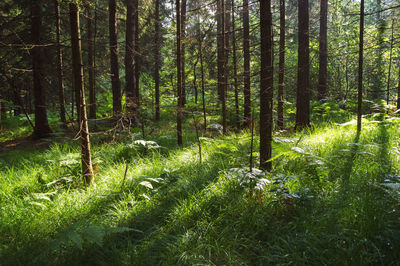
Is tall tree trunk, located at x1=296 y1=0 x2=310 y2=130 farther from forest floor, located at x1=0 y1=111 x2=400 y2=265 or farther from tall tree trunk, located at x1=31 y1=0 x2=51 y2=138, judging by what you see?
tall tree trunk, located at x1=31 y1=0 x2=51 y2=138

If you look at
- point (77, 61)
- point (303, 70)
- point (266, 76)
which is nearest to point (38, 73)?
point (77, 61)

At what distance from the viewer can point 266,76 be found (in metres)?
3.88

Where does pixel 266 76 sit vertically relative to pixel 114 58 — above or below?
below

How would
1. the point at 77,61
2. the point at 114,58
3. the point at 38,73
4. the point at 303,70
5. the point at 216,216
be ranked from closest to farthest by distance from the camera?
the point at 216,216
the point at 77,61
the point at 303,70
the point at 38,73
the point at 114,58

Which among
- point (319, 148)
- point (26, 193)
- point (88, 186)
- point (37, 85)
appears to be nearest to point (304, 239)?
point (319, 148)

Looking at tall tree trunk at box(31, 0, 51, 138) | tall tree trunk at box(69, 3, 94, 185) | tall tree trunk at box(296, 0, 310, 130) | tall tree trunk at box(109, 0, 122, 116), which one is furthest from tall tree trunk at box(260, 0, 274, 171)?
tall tree trunk at box(31, 0, 51, 138)

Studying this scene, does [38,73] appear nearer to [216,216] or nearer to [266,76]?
[266,76]

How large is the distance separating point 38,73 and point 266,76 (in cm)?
932

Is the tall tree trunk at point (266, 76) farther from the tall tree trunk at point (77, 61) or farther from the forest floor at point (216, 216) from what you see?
the tall tree trunk at point (77, 61)

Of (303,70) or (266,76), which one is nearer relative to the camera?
(266,76)

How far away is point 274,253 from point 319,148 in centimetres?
339

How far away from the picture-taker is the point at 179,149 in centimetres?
692

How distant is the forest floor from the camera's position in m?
2.58

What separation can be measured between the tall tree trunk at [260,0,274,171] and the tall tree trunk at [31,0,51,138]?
8.36 metres
